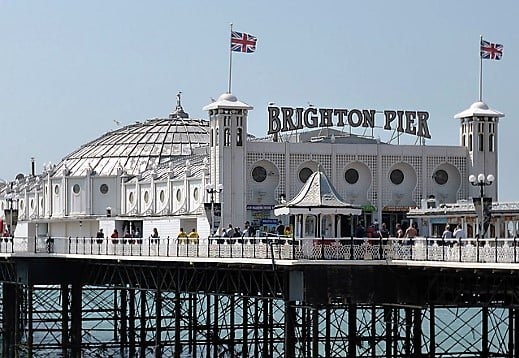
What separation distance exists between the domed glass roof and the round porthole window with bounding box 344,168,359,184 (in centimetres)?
2931

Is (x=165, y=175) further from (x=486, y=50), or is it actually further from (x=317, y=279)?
(x=317, y=279)

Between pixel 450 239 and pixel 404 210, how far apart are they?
126 feet

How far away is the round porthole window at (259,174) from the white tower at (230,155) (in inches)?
43.9

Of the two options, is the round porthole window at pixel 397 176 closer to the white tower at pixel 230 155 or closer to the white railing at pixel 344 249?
the white tower at pixel 230 155

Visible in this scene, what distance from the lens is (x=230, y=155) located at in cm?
8100

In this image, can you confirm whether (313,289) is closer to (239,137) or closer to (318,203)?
(318,203)

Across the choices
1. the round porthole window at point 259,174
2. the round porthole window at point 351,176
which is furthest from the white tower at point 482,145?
the round porthole window at point 259,174

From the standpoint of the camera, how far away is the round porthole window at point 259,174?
82500 millimetres

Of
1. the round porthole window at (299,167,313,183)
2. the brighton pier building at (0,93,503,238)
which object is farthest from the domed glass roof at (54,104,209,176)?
the round porthole window at (299,167,313,183)

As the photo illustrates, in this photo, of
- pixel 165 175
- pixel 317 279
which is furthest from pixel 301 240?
pixel 165 175

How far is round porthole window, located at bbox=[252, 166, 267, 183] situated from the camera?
82500 millimetres

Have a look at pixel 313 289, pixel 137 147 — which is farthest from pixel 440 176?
pixel 137 147

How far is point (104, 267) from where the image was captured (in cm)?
6931

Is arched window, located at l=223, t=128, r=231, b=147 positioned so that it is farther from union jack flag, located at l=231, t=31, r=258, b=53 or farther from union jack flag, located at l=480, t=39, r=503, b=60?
union jack flag, located at l=480, t=39, r=503, b=60
